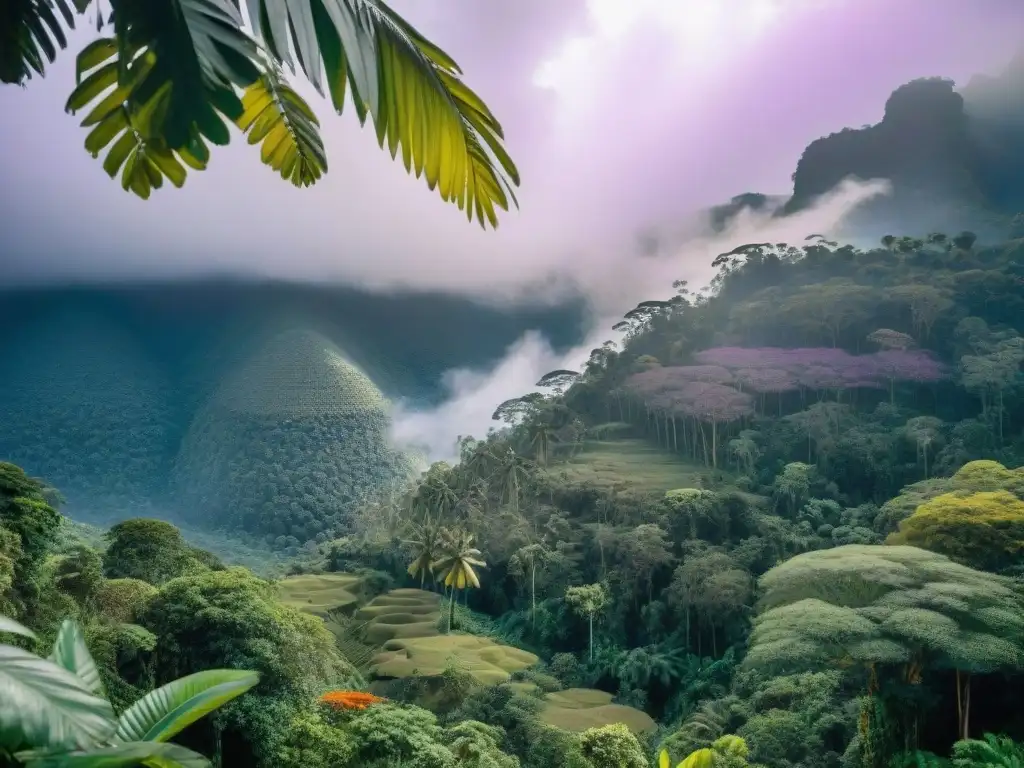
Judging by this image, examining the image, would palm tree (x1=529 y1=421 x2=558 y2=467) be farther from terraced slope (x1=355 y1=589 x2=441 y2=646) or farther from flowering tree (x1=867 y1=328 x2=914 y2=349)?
flowering tree (x1=867 y1=328 x2=914 y2=349)

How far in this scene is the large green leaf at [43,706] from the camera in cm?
90

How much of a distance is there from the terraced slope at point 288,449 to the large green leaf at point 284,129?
22448 mm

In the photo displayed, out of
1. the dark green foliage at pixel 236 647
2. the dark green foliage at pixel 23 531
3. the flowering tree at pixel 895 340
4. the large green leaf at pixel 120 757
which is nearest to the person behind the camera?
the large green leaf at pixel 120 757

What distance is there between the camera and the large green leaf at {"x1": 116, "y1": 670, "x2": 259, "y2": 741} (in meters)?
1.90

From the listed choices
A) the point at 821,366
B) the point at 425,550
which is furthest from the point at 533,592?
the point at 821,366

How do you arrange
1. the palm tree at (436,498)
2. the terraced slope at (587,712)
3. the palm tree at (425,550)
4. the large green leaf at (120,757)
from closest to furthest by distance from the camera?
1. the large green leaf at (120,757)
2. the terraced slope at (587,712)
3. the palm tree at (425,550)
4. the palm tree at (436,498)

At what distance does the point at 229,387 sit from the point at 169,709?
30.2m

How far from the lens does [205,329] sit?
110ft

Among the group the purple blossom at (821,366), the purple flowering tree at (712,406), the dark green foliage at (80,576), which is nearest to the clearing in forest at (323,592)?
the dark green foliage at (80,576)

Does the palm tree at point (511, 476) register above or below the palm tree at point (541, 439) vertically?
below

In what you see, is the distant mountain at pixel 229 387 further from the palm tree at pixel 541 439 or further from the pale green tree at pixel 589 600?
the pale green tree at pixel 589 600

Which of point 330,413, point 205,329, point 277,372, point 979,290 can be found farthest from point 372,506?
point 979,290

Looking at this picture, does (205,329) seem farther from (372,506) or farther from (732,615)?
(732,615)

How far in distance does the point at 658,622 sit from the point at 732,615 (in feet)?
5.31
